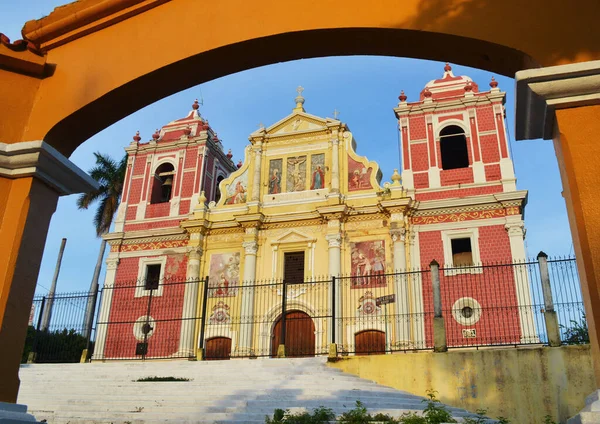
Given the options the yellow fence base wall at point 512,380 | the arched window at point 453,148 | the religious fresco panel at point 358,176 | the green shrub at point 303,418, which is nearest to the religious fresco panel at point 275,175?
the religious fresco panel at point 358,176

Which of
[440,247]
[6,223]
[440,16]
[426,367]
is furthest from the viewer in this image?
[440,247]

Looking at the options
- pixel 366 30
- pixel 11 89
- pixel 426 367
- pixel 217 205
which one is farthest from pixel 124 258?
pixel 366 30

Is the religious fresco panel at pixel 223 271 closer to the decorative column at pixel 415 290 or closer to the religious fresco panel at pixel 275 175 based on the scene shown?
the religious fresco panel at pixel 275 175

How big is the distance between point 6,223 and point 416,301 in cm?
1328

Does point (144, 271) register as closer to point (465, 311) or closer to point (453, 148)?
point (465, 311)

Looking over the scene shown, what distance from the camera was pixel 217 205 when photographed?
20031 millimetres

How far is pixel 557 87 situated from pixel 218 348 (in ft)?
52.3

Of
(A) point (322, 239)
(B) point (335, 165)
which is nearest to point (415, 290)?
(A) point (322, 239)

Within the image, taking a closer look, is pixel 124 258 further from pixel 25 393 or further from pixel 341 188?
pixel 25 393

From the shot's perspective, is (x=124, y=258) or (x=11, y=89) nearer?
(x=11, y=89)

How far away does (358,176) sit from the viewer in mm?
18844

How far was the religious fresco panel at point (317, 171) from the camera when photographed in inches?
747

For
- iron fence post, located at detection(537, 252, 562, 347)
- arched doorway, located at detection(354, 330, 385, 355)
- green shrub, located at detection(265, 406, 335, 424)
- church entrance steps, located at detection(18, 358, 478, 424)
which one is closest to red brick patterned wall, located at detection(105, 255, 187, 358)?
arched doorway, located at detection(354, 330, 385, 355)

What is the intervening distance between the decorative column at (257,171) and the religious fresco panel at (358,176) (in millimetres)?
3321
